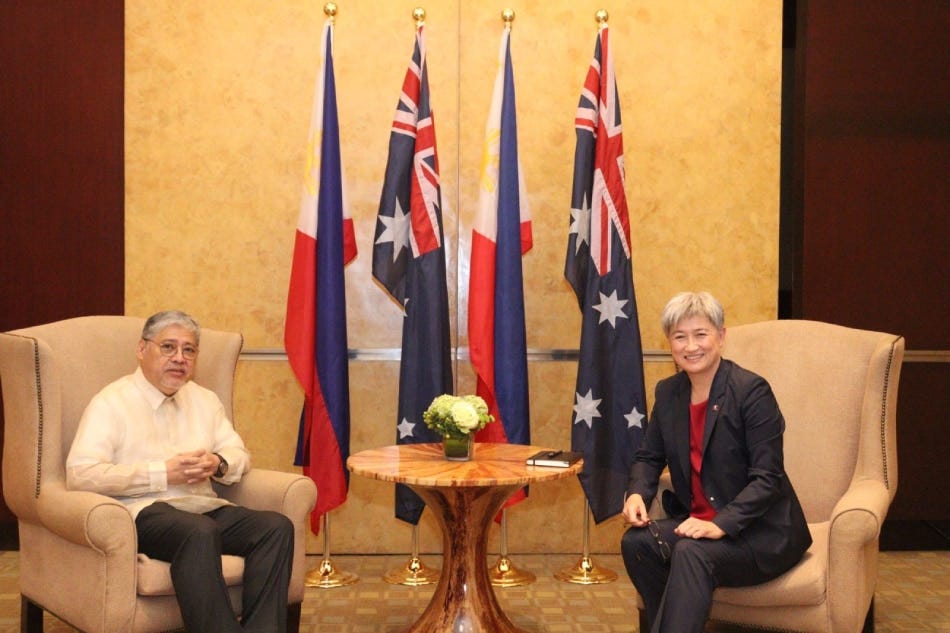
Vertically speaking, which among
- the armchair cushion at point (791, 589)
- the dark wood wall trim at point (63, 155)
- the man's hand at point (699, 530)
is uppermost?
the dark wood wall trim at point (63, 155)

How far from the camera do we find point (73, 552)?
3.52 m

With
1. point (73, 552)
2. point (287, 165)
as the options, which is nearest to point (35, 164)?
point (287, 165)

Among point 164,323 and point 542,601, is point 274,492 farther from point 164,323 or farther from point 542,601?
point 542,601

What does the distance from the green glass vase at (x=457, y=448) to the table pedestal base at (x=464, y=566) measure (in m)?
0.14

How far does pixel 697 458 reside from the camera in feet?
12.0

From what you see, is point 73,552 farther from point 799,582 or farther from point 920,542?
point 920,542

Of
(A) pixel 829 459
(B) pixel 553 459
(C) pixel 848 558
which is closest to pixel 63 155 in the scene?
(B) pixel 553 459

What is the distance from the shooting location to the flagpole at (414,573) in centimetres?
500

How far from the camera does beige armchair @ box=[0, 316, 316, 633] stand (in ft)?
11.0

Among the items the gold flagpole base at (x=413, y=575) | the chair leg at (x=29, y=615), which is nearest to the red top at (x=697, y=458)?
the gold flagpole base at (x=413, y=575)

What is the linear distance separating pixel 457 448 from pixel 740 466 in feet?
3.32

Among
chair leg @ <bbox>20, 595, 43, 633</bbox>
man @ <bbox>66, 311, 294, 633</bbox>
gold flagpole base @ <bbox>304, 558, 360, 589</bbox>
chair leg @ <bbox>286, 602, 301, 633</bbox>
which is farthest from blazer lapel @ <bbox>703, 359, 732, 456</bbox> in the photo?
chair leg @ <bbox>20, 595, 43, 633</bbox>

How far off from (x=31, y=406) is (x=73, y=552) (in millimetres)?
532

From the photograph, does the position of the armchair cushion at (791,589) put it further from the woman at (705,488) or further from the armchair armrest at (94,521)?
the armchair armrest at (94,521)
